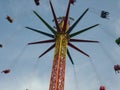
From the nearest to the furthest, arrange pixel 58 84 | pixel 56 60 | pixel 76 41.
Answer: pixel 58 84 < pixel 56 60 < pixel 76 41

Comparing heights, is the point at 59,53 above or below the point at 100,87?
above

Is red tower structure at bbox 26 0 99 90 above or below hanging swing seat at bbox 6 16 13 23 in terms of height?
below

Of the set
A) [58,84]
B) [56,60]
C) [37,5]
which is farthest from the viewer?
[37,5]

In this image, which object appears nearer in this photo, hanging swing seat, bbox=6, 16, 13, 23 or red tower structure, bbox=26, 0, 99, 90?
red tower structure, bbox=26, 0, 99, 90

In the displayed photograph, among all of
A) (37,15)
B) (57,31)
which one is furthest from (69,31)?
(37,15)

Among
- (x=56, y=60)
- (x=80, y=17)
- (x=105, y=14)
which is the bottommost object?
(x=56, y=60)

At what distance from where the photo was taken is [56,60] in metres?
37.3

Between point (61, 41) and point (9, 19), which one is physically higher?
point (9, 19)

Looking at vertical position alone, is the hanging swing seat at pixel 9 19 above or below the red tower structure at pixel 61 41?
above

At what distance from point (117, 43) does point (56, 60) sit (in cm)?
793

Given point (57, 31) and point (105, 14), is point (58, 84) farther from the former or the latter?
point (105, 14)

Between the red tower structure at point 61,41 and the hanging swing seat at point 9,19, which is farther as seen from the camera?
the hanging swing seat at point 9,19

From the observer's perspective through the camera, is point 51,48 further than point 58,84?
Yes

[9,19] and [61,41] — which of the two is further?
[9,19]
